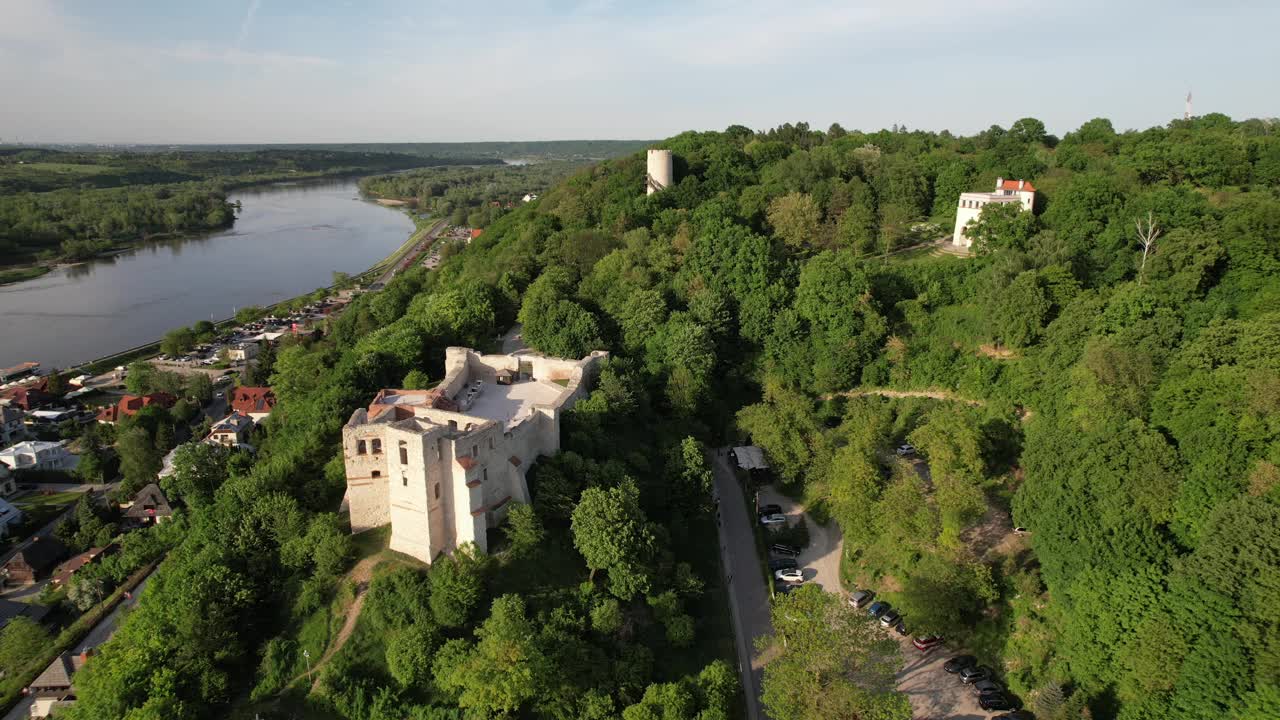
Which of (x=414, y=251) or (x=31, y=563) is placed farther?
(x=414, y=251)

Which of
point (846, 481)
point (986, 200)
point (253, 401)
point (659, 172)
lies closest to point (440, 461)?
point (846, 481)

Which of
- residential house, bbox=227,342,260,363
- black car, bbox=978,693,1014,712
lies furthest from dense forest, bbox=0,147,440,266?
black car, bbox=978,693,1014,712

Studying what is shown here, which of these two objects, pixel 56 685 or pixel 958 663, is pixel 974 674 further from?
pixel 56 685

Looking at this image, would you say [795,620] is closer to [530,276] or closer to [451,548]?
[451,548]

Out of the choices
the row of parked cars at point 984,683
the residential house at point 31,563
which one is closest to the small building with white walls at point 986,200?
the row of parked cars at point 984,683

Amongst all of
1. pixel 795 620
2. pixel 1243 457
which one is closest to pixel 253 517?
pixel 795 620

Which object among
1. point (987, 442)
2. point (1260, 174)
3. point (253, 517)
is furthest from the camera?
point (1260, 174)

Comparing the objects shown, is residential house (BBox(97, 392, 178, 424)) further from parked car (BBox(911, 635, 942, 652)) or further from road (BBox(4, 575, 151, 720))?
parked car (BBox(911, 635, 942, 652))
